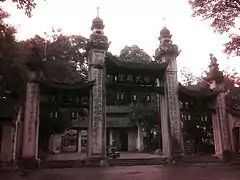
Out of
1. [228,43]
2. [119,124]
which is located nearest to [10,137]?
[228,43]

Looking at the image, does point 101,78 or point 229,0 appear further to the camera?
point 101,78

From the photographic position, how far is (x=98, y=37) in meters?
20.5

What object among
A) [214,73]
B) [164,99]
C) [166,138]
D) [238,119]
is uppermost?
[214,73]

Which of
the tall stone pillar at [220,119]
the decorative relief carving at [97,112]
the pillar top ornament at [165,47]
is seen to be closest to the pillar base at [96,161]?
the decorative relief carving at [97,112]

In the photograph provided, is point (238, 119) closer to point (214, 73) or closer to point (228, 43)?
point (214, 73)

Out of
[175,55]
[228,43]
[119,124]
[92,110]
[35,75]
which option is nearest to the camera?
[228,43]

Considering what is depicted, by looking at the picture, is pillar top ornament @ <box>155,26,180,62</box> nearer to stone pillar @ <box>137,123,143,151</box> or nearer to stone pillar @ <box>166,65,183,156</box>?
stone pillar @ <box>166,65,183,156</box>

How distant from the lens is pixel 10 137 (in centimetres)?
1602

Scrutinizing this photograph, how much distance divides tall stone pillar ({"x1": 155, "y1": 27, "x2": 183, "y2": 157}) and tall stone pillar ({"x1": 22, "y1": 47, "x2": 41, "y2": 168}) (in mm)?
8768

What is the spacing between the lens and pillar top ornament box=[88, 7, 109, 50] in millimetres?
20062

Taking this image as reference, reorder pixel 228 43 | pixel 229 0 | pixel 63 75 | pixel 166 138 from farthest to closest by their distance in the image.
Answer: pixel 63 75, pixel 166 138, pixel 228 43, pixel 229 0

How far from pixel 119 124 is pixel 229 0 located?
82.5 feet

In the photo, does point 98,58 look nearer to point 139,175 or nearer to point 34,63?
point 34,63

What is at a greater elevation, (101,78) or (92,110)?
(101,78)
